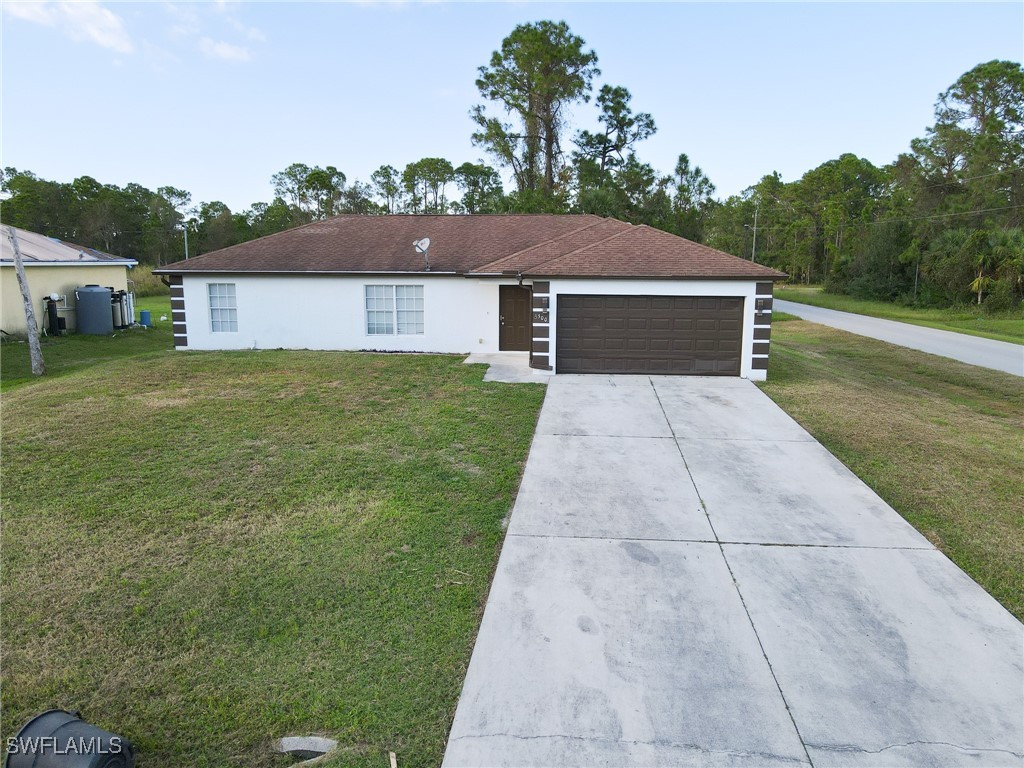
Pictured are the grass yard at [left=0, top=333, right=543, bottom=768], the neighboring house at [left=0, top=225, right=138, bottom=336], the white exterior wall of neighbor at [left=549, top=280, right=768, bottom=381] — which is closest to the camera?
the grass yard at [left=0, top=333, right=543, bottom=768]

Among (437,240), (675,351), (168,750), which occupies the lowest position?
(168,750)

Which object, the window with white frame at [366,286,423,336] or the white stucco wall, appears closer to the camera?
the white stucco wall

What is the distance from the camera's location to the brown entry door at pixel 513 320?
16.4 meters

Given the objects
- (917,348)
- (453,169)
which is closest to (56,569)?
(917,348)

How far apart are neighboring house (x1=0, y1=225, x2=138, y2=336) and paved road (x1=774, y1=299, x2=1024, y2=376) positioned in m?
27.1

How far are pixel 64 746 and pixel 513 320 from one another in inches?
557

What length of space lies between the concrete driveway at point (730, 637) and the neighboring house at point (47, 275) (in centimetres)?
1862

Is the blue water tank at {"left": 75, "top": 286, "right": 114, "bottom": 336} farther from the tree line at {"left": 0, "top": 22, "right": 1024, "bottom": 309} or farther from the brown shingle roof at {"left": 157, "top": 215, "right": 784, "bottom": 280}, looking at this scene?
the tree line at {"left": 0, "top": 22, "right": 1024, "bottom": 309}

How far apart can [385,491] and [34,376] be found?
1147 cm

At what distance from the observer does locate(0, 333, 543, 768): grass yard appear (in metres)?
3.70

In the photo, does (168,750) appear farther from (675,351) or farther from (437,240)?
(437,240)

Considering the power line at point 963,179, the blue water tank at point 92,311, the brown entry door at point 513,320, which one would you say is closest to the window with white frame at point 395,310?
the brown entry door at point 513,320

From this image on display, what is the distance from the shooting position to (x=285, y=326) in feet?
56.2

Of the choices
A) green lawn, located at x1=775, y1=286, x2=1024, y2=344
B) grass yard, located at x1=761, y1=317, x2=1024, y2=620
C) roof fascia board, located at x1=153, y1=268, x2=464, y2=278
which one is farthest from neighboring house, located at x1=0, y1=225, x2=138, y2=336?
green lawn, located at x1=775, y1=286, x2=1024, y2=344
